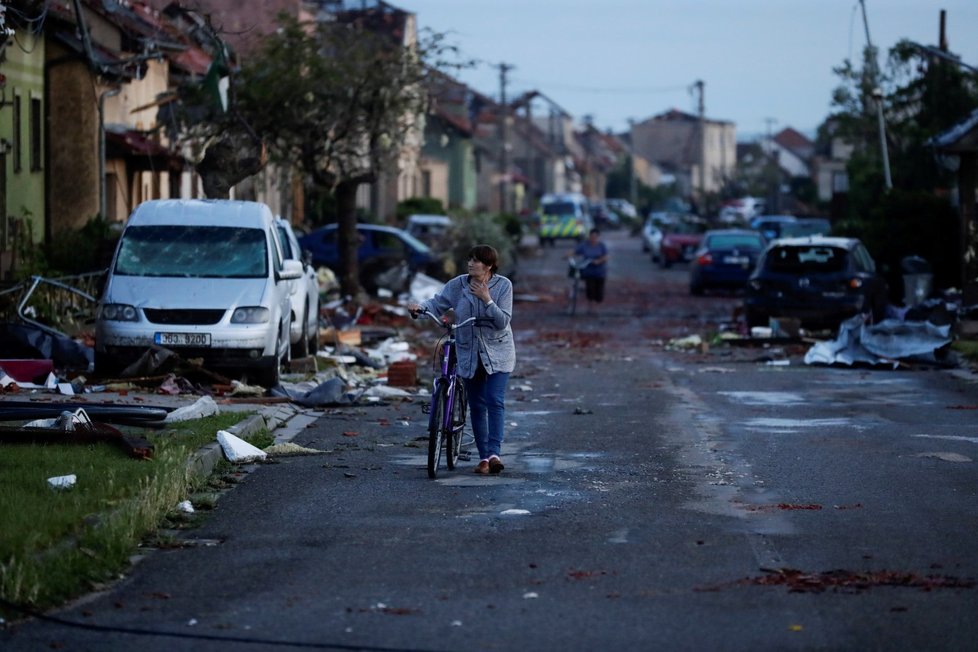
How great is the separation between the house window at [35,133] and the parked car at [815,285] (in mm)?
12130

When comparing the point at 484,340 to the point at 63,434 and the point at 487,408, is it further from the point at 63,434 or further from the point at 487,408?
the point at 63,434

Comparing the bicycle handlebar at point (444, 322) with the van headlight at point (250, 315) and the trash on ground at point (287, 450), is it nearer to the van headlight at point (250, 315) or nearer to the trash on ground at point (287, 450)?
the trash on ground at point (287, 450)

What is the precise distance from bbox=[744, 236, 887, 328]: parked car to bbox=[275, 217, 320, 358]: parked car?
7374mm

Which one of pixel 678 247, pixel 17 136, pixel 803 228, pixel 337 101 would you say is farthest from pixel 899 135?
pixel 17 136

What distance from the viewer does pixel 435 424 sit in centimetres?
1109

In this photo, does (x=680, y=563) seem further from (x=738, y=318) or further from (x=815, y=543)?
(x=738, y=318)

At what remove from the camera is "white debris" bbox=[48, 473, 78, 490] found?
9766mm

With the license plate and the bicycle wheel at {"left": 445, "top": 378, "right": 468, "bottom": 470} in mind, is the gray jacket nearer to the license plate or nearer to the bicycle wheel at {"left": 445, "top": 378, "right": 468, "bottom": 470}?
the bicycle wheel at {"left": 445, "top": 378, "right": 468, "bottom": 470}

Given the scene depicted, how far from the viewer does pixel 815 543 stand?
28.6 ft

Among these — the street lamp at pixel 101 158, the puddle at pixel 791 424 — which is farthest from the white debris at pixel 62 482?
the street lamp at pixel 101 158

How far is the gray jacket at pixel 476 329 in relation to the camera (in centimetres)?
1150

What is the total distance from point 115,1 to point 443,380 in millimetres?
16137

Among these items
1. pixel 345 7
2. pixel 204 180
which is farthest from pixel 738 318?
pixel 345 7

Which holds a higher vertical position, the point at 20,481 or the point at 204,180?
the point at 204,180
